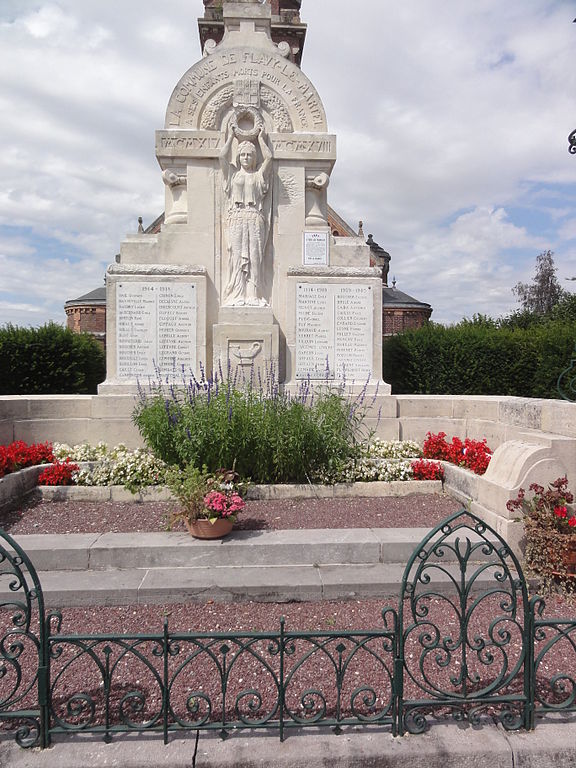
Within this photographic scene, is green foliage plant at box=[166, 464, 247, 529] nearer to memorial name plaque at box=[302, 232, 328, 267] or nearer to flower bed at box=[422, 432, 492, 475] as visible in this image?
flower bed at box=[422, 432, 492, 475]

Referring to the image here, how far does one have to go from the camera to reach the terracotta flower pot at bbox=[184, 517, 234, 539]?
14.3 feet

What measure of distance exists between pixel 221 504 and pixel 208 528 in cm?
22

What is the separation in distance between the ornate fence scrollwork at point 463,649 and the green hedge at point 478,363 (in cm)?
640

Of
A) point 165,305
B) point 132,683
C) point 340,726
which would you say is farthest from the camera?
point 165,305

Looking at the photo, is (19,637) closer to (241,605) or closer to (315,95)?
(241,605)

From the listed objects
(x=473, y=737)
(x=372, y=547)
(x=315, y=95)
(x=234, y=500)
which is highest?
(x=315, y=95)

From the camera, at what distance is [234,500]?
176 inches

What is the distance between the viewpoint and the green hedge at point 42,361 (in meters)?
9.45

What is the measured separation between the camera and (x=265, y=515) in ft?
17.1

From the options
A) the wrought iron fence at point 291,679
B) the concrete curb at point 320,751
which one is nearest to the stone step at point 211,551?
the wrought iron fence at point 291,679

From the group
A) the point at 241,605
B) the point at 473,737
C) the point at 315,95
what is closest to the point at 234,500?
the point at 241,605

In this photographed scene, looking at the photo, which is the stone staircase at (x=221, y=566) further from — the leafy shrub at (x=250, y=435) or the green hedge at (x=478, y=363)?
the green hedge at (x=478, y=363)

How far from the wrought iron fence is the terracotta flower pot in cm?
120

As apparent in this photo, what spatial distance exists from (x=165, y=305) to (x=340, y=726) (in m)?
6.08
